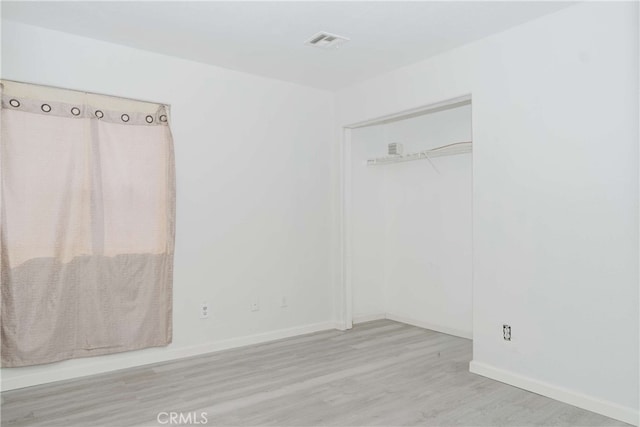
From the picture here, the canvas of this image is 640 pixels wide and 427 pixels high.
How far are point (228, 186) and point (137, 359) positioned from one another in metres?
1.66

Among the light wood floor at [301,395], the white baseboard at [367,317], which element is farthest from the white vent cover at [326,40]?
the white baseboard at [367,317]

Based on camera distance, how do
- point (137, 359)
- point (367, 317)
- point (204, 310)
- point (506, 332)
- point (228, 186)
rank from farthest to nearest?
point (367, 317) → point (228, 186) → point (204, 310) → point (137, 359) → point (506, 332)

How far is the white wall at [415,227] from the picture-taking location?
15.5 ft

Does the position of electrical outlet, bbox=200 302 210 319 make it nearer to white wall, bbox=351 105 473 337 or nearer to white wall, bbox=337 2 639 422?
white wall, bbox=351 105 473 337

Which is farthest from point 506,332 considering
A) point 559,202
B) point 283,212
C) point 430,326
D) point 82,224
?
point 82,224

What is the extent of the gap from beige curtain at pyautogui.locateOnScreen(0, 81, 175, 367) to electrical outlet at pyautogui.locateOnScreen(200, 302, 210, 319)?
0.30m

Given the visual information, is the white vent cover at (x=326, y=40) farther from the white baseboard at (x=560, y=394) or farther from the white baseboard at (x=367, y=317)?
the white baseboard at (x=367, y=317)

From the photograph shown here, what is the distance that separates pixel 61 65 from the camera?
3.39m

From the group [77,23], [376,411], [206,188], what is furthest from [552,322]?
[77,23]

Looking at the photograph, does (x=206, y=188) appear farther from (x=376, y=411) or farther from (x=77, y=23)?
(x=376, y=411)

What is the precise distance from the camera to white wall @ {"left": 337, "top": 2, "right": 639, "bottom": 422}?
2.75 m

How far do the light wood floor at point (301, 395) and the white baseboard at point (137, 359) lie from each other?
0.26 feet

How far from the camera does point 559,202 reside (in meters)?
3.04

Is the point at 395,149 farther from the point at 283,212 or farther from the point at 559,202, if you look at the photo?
the point at 559,202
